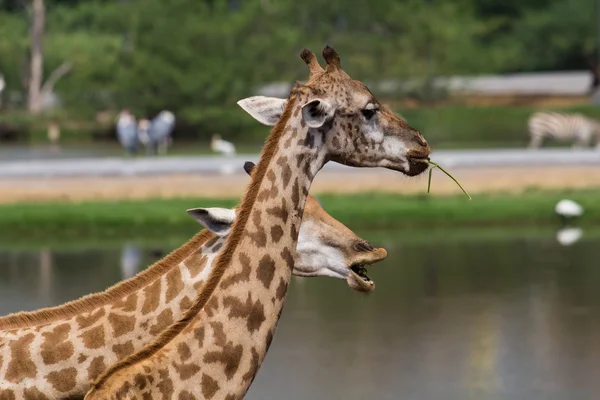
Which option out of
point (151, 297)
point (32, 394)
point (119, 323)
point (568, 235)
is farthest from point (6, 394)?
point (568, 235)

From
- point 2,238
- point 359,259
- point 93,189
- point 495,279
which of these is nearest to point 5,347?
point 359,259

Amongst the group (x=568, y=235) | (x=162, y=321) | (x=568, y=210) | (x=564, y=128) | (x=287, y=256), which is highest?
(x=287, y=256)

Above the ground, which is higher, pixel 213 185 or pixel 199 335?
pixel 199 335

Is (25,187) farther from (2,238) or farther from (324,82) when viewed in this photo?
(324,82)

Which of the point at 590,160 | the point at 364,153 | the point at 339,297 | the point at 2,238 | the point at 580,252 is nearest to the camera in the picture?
the point at 364,153

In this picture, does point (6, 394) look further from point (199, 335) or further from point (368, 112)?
point (368, 112)

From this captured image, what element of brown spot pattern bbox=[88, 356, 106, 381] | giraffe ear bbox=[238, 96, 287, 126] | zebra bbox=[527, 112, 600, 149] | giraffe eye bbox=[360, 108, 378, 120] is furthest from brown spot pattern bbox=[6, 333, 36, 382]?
zebra bbox=[527, 112, 600, 149]

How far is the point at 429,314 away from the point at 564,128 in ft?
88.8

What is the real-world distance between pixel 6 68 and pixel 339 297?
153 feet

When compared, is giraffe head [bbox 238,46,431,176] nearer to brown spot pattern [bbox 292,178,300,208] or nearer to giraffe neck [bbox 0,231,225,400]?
brown spot pattern [bbox 292,178,300,208]

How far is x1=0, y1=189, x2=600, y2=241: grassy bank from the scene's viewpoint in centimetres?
2481

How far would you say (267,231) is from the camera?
521 centimetres

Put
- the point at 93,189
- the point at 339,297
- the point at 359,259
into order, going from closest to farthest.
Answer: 1. the point at 359,259
2. the point at 339,297
3. the point at 93,189

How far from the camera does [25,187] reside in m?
28.0
